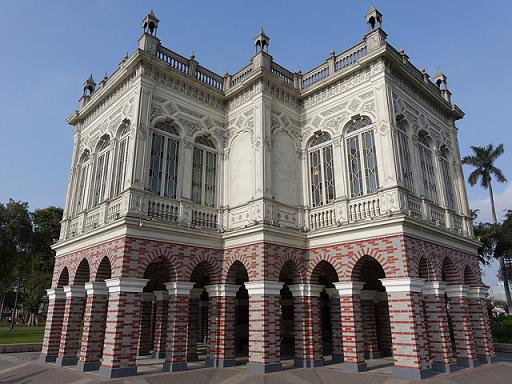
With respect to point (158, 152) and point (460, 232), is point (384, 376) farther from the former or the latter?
point (158, 152)

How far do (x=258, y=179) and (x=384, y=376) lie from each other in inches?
302

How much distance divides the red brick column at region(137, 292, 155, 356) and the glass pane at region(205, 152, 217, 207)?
210 inches

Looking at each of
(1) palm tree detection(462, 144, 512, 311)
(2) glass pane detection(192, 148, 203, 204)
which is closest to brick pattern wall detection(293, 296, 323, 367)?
(2) glass pane detection(192, 148, 203, 204)

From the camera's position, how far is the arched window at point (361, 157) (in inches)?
555

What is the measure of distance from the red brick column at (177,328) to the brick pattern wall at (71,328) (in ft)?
14.2

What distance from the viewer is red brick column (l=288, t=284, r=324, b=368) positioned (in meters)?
13.4

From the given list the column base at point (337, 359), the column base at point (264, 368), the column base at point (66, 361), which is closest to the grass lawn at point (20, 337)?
the column base at point (66, 361)

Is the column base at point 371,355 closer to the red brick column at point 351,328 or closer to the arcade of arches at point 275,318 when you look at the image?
the arcade of arches at point 275,318

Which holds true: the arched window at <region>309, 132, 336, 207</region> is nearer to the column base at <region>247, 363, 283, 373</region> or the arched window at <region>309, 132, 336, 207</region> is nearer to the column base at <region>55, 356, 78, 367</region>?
the column base at <region>247, 363, 283, 373</region>

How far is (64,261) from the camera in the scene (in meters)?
16.6

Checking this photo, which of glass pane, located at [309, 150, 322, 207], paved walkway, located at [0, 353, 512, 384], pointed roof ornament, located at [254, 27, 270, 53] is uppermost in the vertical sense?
pointed roof ornament, located at [254, 27, 270, 53]

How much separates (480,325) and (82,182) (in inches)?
731

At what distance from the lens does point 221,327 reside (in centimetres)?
1375

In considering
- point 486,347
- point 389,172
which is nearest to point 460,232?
point 486,347
